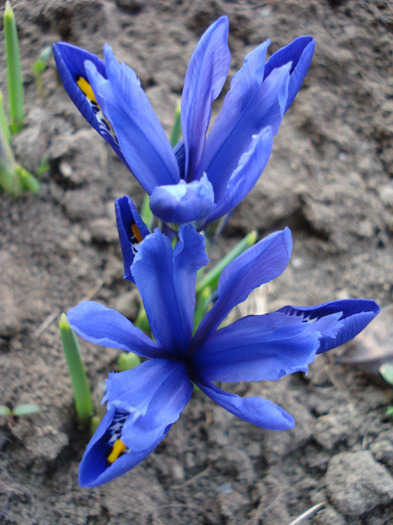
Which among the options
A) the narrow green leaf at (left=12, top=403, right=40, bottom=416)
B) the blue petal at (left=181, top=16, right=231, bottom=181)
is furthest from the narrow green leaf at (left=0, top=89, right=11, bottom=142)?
the narrow green leaf at (left=12, top=403, right=40, bottom=416)

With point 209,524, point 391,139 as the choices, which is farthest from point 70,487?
point 391,139

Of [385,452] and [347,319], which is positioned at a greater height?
[347,319]

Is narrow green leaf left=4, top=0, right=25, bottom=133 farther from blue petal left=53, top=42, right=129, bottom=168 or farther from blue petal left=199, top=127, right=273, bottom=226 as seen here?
blue petal left=199, top=127, right=273, bottom=226

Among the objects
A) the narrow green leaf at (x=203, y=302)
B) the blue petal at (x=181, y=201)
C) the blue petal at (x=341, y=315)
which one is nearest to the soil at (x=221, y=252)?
the narrow green leaf at (x=203, y=302)

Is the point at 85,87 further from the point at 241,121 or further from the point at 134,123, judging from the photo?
the point at 241,121

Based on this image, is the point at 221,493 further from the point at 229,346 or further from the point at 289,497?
the point at 229,346

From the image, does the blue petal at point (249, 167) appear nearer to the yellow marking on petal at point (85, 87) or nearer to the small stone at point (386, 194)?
the yellow marking on petal at point (85, 87)

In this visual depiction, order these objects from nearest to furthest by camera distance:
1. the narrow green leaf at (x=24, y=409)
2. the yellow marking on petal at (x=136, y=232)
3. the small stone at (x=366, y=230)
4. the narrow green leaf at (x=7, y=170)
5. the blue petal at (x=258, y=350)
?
the blue petal at (x=258, y=350) < the yellow marking on petal at (x=136, y=232) < the narrow green leaf at (x=24, y=409) < the narrow green leaf at (x=7, y=170) < the small stone at (x=366, y=230)
